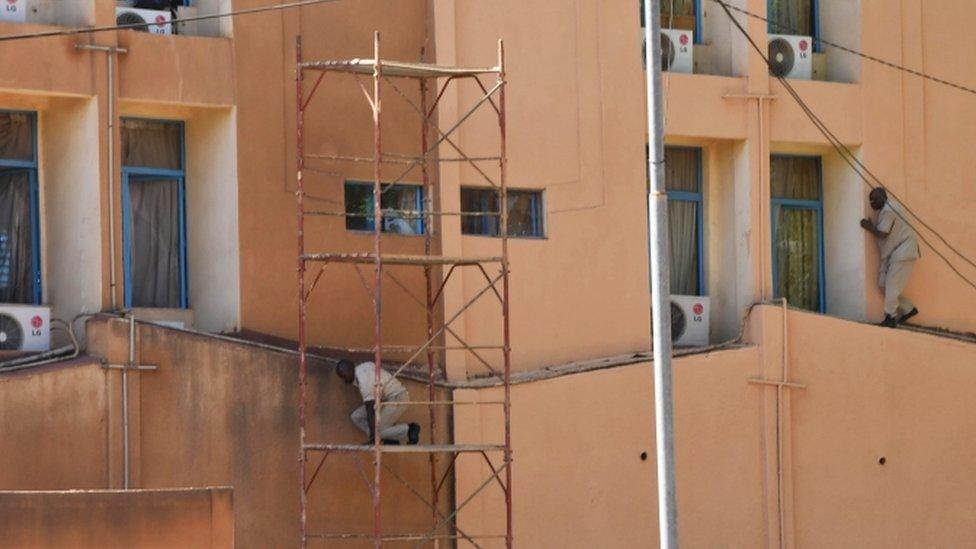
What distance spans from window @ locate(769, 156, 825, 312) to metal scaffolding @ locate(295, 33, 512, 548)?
184 inches

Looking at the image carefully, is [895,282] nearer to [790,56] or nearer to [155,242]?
[790,56]

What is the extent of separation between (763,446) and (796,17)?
5963 mm

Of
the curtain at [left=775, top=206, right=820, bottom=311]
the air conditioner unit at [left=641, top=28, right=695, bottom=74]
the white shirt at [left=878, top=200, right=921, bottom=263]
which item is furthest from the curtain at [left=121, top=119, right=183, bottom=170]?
the white shirt at [left=878, top=200, right=921, bottom=263]

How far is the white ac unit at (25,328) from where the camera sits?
26.9m

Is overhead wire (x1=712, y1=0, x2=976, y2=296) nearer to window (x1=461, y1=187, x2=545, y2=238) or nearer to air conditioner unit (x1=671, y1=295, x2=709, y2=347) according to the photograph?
air conditioner unit (x1=671, y1=295, x2=709, y2=347)

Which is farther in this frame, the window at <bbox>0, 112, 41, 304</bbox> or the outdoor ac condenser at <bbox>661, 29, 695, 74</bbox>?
the outdoor ac condenser at <bbox>661, 29, 695, 74</bbox>

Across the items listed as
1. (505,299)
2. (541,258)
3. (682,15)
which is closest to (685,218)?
(682,15)

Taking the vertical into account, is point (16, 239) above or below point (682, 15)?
below

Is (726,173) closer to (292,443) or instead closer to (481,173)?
(481,173)

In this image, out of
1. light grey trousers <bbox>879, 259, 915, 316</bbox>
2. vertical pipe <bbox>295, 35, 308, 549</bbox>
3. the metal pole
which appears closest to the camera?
the metal pole

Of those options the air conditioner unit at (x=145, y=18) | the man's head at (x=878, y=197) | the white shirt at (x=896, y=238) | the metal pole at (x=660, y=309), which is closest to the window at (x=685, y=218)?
the man's head at (x=878, y=197)

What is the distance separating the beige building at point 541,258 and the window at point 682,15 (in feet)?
0.15

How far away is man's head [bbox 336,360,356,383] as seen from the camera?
26688mm

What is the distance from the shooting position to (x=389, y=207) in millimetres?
28859
